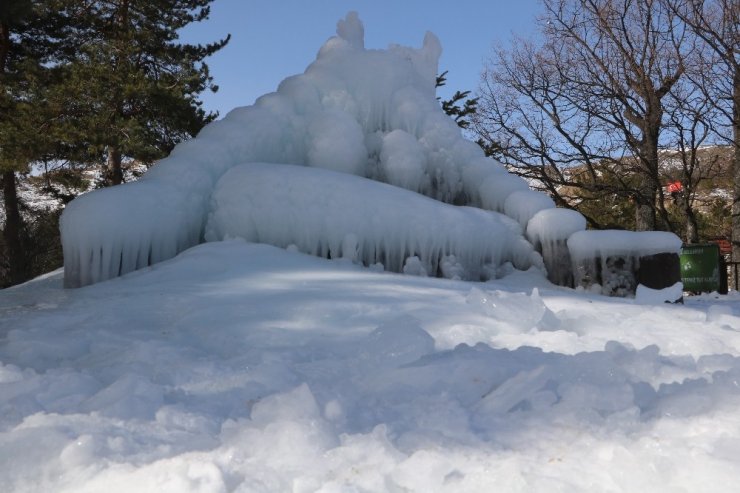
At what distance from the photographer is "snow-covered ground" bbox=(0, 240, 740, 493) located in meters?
1.43

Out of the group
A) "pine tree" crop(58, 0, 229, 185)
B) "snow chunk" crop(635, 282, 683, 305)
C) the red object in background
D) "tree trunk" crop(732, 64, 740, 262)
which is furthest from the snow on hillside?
the red object in background

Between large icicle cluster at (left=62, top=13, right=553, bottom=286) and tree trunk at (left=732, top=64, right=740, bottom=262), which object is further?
tree trunk at (left=732, top=64, right=740, bottom=262)

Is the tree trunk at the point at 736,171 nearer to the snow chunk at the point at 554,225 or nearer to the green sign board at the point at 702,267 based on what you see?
the green sign board at the point at 702,267

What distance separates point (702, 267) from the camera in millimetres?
10773

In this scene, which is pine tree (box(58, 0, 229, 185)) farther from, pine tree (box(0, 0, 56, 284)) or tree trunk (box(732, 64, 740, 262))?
tree trunk (box(732, 64, 740, 262))

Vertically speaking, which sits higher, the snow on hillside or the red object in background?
the red object in background

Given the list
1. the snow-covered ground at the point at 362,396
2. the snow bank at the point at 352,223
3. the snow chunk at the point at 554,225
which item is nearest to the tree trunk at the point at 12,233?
the snow bank at the point at 352,223

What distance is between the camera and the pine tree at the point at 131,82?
35.1 ft

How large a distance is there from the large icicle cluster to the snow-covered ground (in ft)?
4.24

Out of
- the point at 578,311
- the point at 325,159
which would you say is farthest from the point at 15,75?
the point at 578,311

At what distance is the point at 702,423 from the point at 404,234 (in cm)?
385

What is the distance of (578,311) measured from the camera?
361 centimetres

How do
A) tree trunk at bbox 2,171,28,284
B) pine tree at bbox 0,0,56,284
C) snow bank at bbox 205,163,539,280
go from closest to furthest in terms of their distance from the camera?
snow bank at bbox 205,163,539,280, pine tree at bbox 0,0,56,284, tree trunk at bbox 2,171,28,284

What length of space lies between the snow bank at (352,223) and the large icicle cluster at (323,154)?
0.33 ft
